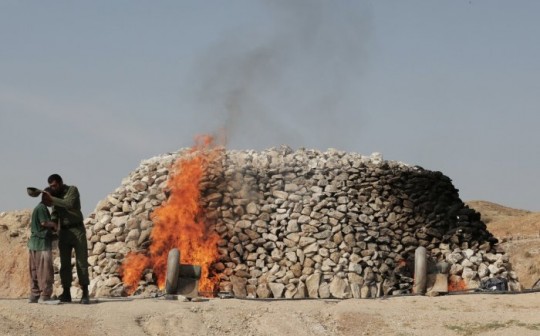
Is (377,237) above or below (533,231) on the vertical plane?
below

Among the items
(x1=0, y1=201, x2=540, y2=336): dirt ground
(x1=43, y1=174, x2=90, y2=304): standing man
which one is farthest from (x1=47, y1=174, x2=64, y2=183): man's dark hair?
(x1=0, y1=201, x2=540, y2=336): dirt ground

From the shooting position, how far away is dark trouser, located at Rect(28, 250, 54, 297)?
1612 centimetres

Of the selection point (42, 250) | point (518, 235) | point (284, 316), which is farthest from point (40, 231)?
point (518, 235)

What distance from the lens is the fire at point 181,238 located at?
24.0 m

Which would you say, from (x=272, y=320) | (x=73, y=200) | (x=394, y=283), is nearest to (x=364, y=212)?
(x=394, y=283)

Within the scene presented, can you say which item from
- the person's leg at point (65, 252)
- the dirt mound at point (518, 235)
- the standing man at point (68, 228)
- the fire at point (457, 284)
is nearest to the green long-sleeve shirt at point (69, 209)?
the standing man at point (68, 228)

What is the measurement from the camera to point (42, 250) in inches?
637

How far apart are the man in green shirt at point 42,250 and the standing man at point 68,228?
296mm

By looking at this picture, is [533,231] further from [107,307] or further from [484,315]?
[107,307]

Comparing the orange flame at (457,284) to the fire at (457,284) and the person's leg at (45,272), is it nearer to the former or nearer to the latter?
the fire at (457,284)

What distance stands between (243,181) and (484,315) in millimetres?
10560

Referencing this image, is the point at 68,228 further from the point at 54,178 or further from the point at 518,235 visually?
the point at 518,235

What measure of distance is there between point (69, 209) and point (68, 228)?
0.46 m

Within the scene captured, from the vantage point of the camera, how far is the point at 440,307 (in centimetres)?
1819
